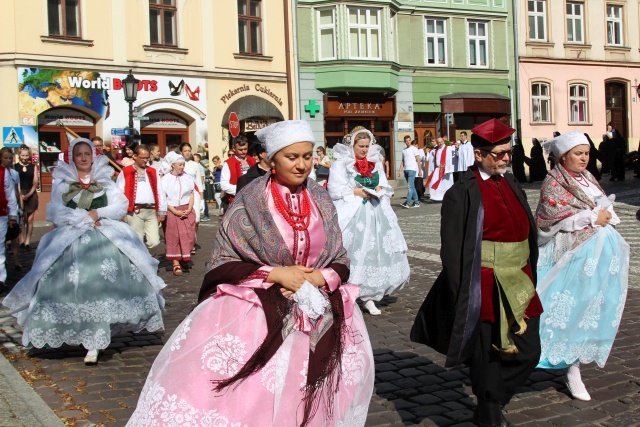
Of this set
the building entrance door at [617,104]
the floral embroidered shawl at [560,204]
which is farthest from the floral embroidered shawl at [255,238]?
the building entrance door at [617,104]

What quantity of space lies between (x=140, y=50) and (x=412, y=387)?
2303 cm

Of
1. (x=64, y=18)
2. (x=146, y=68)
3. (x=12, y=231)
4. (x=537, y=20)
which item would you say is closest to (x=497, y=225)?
(x=12, y=231)

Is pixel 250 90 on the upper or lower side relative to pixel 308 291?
upper

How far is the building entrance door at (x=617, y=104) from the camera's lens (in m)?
39.0

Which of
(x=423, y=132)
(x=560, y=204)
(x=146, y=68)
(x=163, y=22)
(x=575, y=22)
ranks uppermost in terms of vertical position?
(x=575, y=22)

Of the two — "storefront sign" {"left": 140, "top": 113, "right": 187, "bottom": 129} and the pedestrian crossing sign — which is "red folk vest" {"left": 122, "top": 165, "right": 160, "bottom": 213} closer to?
the pedestrian crossing sign

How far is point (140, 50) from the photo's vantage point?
2728 cm

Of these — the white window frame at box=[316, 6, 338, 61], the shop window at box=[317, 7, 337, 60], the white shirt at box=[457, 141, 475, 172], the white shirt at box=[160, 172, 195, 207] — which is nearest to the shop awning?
the white window frame at box=[316, 6, 338, 61]

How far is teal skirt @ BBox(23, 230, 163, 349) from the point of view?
6.96 m

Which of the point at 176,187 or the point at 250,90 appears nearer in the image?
the point at 176,187

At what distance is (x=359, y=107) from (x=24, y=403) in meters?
27.8

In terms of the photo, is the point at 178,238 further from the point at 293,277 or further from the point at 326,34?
the point at 326,34

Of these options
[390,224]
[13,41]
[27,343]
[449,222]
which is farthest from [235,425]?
[13,41]

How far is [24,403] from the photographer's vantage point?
18.7ft
